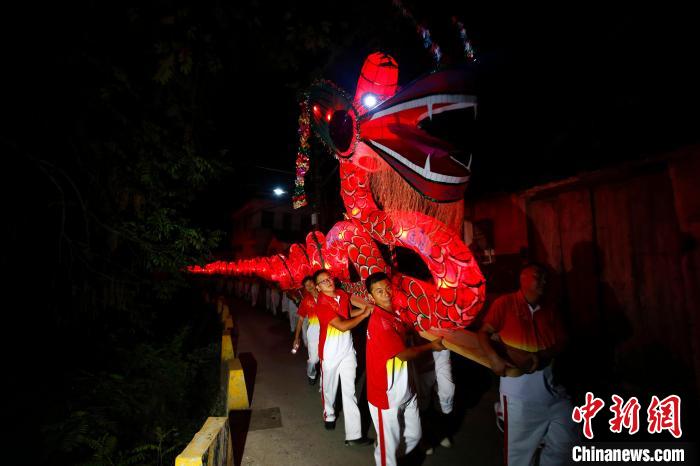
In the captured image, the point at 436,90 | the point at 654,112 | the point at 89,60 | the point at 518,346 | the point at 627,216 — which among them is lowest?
the point at 518,346

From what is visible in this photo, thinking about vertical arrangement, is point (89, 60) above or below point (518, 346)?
above

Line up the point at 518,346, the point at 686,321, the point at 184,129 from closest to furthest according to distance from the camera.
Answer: the point at 518,346, the point at 686,321, the point at 184,129

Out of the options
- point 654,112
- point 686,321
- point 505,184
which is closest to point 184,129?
point 505,184

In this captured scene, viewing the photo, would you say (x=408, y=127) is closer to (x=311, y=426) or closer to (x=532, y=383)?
(x=532, y=383)

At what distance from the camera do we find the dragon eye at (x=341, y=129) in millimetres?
4352

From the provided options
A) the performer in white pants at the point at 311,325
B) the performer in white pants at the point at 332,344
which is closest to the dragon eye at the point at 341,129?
the performer in white pants at the point at 332,344

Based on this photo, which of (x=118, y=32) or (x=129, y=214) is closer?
(x=118, y=32)

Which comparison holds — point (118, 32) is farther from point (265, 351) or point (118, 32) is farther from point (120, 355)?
point (265, 351)

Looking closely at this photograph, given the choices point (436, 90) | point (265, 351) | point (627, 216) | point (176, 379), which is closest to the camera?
point (436, 90)

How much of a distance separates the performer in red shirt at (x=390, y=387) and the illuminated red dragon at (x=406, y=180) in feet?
1.36

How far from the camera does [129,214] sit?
602 centimetres

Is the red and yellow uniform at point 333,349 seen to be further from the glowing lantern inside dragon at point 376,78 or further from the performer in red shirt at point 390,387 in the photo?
the glowing lantern inside dragon at point 376,78

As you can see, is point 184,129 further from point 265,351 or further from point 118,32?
point 265,351

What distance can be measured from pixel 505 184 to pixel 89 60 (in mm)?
7070
